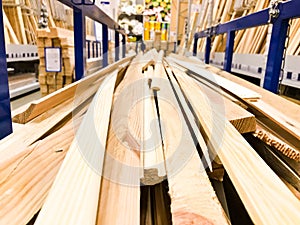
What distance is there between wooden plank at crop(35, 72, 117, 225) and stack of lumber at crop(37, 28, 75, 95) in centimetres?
205

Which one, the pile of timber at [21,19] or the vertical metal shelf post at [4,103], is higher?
the pile of timber at [21,19]

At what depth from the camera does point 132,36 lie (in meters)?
9.57

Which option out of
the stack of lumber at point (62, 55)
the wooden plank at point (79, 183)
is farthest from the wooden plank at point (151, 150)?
the stack of lumber at point (62, 55)

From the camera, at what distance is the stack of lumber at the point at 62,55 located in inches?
103

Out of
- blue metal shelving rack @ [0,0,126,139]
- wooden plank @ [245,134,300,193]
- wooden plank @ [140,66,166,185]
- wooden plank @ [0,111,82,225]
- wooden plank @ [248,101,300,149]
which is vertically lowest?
wooden plank @ [245,134,300,193]

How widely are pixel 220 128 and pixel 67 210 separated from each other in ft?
1.59

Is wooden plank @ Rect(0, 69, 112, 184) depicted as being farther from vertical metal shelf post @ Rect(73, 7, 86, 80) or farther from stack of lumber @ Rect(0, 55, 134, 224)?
vertical metal shelf post @ Rect(73, 7, 86, 80)

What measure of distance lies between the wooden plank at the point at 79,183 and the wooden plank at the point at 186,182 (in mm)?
151

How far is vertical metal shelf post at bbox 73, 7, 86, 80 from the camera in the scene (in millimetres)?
2129

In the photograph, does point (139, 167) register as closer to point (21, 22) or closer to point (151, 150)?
point (151, 150)

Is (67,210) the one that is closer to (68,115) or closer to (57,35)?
(68,115)

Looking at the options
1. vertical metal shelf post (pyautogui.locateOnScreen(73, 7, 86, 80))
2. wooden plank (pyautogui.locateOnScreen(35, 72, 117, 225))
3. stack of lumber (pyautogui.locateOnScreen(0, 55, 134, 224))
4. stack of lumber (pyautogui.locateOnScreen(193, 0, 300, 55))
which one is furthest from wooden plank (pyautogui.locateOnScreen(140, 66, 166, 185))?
stack of lumber (pyautogui.locateOnScreen(193, 0, 300, 55))

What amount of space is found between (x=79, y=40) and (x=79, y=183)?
6.04ft

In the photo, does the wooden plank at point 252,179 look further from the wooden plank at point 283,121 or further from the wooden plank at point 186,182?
the wooden plank at point 283,121
